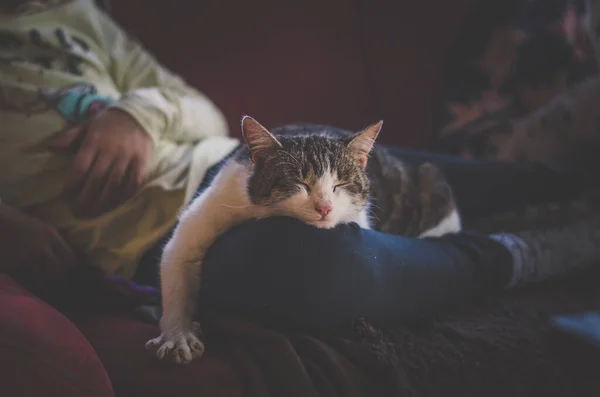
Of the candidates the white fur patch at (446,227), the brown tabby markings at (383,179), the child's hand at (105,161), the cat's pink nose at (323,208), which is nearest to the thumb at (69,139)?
the child's hand at (105,161)

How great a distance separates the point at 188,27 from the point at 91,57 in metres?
0.34

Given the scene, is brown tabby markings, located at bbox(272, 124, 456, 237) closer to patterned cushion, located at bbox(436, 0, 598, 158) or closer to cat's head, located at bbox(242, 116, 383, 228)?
cat's head, located at bbox(242, 116, 383, 228)

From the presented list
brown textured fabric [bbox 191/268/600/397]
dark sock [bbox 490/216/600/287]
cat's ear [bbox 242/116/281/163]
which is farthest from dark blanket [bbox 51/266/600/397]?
cat's ear [bbox 242/116/281/163]

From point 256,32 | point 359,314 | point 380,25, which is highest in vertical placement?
point 380,25

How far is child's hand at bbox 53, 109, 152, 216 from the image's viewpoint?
0.83m

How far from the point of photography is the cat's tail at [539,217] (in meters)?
1.07

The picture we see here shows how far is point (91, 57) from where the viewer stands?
105cm

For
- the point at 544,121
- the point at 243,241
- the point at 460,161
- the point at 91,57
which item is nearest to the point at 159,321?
the point at 243,241

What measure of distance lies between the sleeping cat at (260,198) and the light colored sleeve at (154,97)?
0.19 meters

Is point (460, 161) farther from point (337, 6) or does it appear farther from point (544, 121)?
point (337, 6)

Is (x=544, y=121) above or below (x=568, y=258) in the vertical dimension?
above

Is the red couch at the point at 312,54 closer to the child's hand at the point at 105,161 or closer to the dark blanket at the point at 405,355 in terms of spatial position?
the child's hand at the point at 105,161

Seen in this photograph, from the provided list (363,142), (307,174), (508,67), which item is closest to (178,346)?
(307,174)

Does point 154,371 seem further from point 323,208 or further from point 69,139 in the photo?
point 69,139
